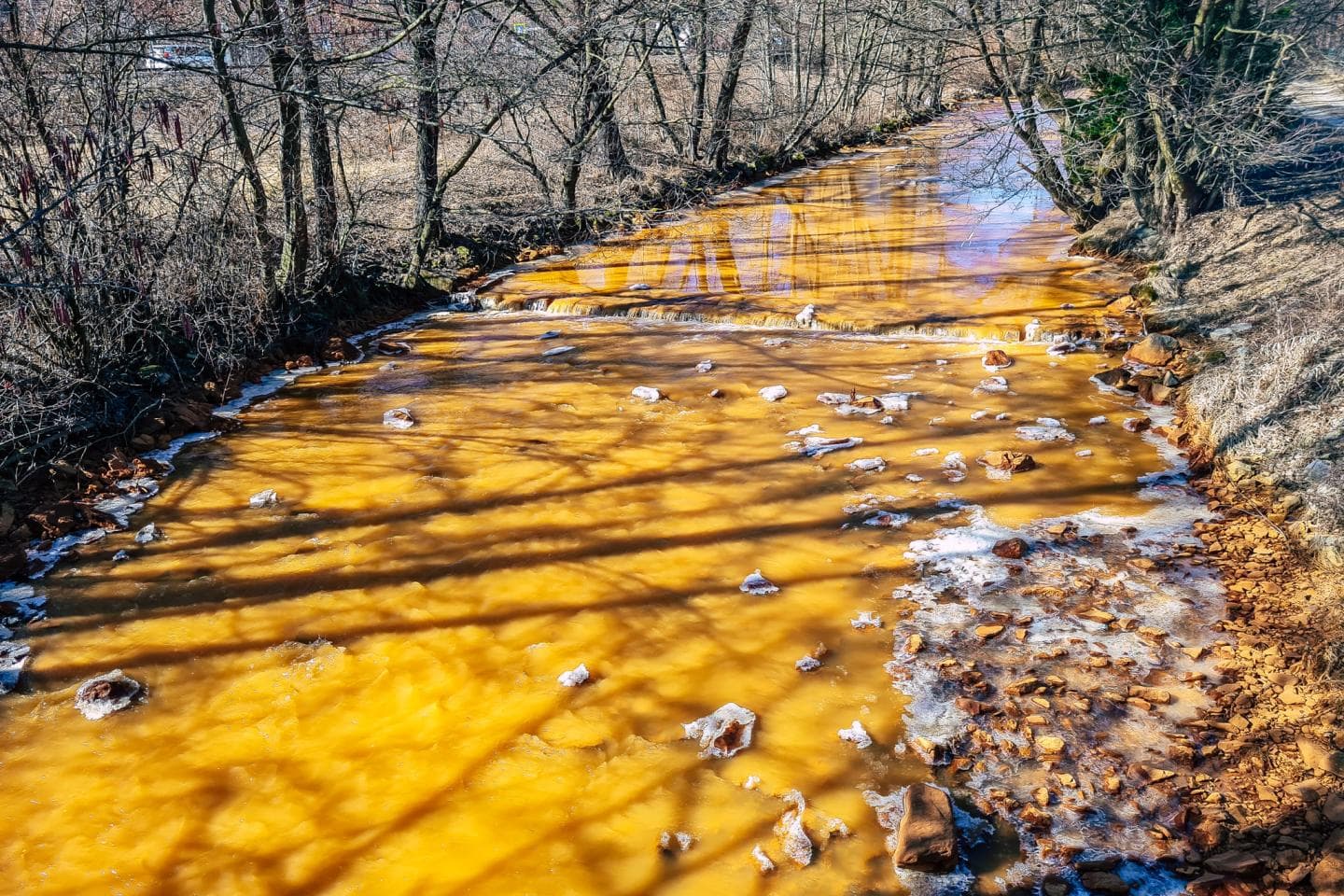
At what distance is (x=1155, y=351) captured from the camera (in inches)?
281

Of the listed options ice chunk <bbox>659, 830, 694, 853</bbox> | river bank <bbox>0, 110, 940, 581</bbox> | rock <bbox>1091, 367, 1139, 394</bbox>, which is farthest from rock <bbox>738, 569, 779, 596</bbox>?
river bank <bbox>0, 110, 940, 581</bbox>

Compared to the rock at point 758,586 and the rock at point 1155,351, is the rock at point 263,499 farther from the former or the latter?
the rock at point 1155,351

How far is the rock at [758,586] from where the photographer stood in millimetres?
4719

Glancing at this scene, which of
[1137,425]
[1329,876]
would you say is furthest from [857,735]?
[1137,425]

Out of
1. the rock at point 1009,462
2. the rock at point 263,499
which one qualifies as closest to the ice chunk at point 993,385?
the rock at point 1009,462

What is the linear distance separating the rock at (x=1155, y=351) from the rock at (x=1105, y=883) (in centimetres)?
509

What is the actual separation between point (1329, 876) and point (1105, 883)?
649mm

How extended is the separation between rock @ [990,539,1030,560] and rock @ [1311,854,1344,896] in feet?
6.63

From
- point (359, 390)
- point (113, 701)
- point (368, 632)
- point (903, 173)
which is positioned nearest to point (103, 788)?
point (113, 701)

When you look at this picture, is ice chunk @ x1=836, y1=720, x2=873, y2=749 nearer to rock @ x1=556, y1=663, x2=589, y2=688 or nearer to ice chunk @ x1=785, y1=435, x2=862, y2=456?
rock @ x1=556, y1=663, x2=589, y2=688

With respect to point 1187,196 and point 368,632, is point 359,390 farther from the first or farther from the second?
point 1187,196

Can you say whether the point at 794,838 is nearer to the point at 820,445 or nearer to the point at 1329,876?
the point at 1329,876

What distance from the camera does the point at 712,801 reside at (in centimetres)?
349

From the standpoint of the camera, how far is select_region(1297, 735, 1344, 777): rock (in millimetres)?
3316
